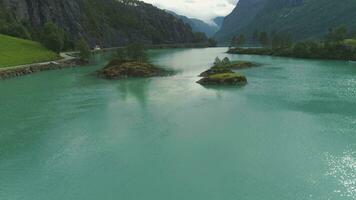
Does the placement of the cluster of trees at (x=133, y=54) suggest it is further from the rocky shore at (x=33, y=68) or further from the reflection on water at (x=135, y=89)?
the reflection on water at (x=135, y=89)

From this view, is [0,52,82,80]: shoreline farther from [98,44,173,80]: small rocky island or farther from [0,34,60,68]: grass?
[98,44,173,80]: small rocky island

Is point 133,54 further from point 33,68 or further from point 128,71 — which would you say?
point 33,68

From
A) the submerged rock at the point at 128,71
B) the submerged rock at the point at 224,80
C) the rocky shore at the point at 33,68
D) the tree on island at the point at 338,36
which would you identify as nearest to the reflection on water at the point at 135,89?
the submerged rock at the point at 128,71

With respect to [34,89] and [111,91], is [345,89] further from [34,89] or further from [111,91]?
[34,89]

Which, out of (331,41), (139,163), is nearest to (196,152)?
(139,163)

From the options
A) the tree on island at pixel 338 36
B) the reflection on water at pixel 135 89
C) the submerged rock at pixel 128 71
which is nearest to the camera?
the reflection on water at pixel 135 89

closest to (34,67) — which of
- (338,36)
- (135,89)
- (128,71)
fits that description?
(128,71)

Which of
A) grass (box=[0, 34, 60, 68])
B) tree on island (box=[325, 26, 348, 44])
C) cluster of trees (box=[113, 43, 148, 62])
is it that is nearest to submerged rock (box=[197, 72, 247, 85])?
cluster of trees (box=[113, 43, 148, 62])
